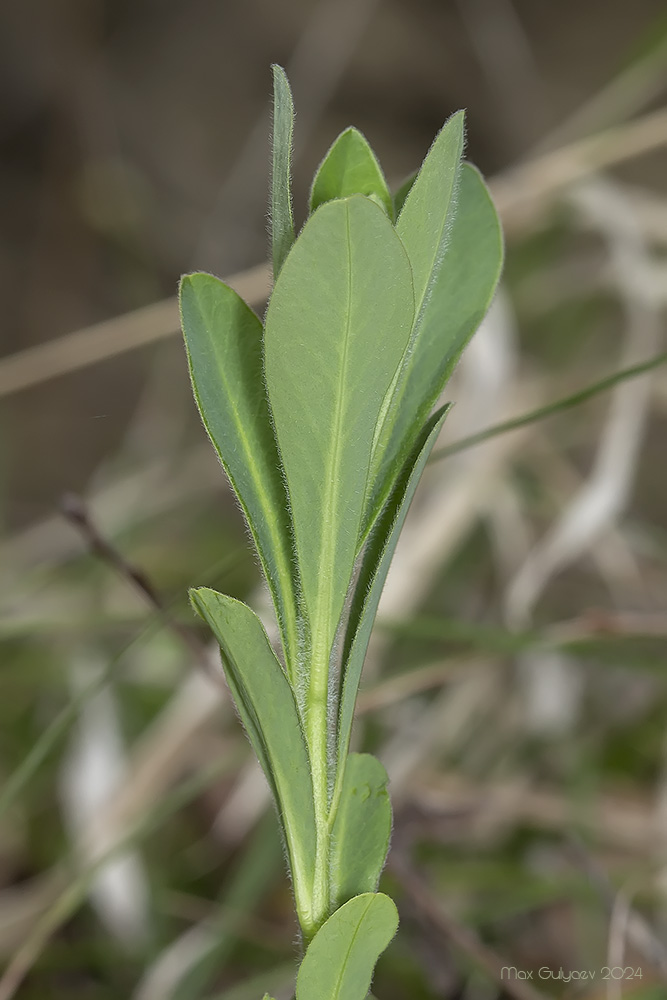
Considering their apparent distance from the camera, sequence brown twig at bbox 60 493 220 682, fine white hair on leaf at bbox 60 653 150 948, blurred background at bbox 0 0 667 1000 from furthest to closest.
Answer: fine white hair on leaf at bbox 60 653 150 948 < blurred background at bbox 0 0 667 1000 < brown twig at bbox 60 493 220 682

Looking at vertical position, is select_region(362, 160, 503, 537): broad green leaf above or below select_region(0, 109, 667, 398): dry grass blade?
below

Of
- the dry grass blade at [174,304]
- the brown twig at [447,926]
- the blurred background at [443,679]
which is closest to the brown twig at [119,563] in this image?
the blurred background at [443,679]

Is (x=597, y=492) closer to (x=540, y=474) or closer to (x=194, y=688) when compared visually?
(x=540, y=474)

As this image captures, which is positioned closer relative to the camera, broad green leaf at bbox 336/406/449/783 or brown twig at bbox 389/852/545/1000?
broad green leaf at bbox 336/406/449/783

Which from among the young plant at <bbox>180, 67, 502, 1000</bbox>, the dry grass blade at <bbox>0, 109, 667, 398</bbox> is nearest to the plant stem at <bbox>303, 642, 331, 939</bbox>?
the young plant at <bbox>180, 67, 502, 1000</bbox>

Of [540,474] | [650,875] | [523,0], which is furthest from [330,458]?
[523,0]

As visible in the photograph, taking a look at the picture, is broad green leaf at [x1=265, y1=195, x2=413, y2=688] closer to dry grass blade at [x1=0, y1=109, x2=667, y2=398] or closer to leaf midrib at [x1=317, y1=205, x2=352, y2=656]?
leaf midrib at [x1=317, y1=205, x2=352, y2=656]

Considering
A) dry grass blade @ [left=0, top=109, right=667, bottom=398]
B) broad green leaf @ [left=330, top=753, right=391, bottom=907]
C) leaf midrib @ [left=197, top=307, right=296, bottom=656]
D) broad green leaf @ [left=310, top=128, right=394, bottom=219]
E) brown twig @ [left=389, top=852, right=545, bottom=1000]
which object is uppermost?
dry grass blade @ [left=0, top=109, right=667, bottom=398]
